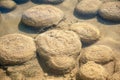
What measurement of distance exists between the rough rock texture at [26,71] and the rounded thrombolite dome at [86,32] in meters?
0.93

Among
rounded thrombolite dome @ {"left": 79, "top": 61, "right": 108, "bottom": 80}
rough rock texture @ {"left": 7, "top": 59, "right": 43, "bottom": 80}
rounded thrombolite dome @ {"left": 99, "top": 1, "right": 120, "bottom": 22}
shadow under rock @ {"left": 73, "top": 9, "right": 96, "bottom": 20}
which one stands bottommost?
rough rock texture @ {"left": 7, "top": 59, "right": 43, "bottom": 80}

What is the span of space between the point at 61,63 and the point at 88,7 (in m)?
1.60

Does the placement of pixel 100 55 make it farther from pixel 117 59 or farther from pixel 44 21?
pixel 44 21

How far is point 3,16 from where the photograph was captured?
437 centimetres

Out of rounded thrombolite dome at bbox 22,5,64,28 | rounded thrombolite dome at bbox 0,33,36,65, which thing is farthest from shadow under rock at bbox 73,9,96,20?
rounded thrombolite dome at bbox 0,33,36,65

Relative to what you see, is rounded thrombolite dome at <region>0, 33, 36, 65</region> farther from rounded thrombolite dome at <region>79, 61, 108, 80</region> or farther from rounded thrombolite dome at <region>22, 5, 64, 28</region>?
rounded thrombolite dome at <region>79, 61, 108, 80</region>

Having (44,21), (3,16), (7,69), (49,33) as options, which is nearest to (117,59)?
(49,33)

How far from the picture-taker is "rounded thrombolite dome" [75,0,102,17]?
419 centimetres

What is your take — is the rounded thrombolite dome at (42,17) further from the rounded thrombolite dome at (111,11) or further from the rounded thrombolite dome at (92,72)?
the rounded thrombolite dome at (92,72)

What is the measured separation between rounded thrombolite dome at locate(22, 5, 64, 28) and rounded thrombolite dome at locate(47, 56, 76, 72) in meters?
0.90

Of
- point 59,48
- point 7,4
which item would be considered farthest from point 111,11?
point 7,4

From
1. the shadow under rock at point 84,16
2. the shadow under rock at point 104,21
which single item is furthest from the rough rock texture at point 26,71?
the shadow under rock at point 104,21

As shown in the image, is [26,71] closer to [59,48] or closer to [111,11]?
[59,48]

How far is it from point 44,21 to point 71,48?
85 cm
